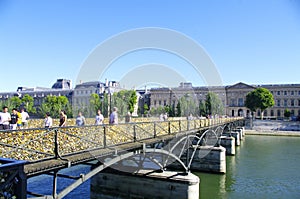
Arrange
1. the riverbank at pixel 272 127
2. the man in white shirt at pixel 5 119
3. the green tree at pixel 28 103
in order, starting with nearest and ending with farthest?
the man in white shirt at pixel 5 119, the riverbank at pixel 272 127, the green tree at pixel 28 103

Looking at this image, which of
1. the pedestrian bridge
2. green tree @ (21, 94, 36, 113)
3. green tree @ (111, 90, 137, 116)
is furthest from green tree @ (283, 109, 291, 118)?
the pedestrian bridge

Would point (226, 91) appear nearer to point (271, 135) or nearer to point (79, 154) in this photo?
point (271, 135)

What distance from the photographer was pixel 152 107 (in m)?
106

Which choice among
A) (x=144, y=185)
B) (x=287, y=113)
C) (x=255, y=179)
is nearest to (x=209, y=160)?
(x=255, y=179)

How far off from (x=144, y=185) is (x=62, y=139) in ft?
26.6

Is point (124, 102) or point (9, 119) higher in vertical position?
point (124, 102)

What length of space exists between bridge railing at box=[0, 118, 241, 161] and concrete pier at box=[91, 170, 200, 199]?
2914mm

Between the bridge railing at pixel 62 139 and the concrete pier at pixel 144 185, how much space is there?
2914mm

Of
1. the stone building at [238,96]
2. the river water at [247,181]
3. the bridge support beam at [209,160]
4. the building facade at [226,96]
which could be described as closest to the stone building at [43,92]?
the building facade at [226,96]

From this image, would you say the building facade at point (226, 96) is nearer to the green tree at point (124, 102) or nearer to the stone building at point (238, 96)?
the stone building at point (238, 96)

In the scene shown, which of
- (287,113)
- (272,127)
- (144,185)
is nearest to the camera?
(144,185)

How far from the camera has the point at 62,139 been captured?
8141 mm

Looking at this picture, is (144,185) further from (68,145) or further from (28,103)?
(28,103)

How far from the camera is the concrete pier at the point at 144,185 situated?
14609mm
